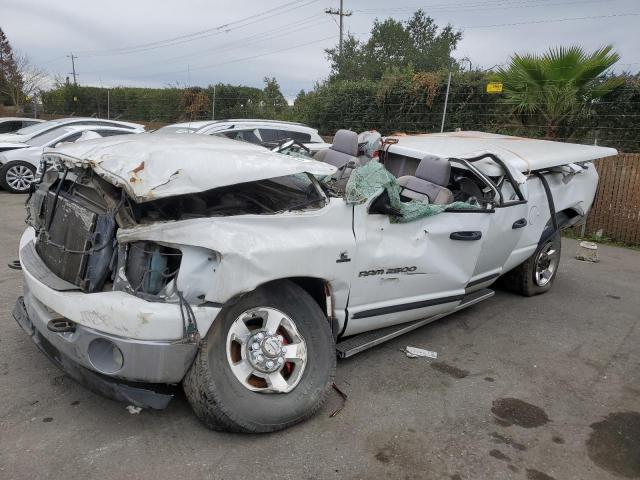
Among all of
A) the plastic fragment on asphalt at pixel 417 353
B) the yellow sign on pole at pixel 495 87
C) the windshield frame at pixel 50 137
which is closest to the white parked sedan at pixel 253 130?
the windshield frame at pixel 50 137

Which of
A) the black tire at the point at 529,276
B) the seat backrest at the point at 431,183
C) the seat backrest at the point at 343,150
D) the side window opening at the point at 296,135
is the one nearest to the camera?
the seat backrest at the point at 431,183

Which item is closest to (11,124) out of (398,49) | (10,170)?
(10,170)

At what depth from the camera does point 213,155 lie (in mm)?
3059

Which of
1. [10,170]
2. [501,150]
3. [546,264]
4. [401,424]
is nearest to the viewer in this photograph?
[401,424]

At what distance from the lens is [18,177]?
1138 centimetres

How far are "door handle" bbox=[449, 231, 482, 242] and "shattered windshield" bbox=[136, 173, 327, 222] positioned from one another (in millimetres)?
1260

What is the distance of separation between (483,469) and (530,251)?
3.12 meters

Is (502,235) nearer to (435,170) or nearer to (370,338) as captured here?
(435,170)

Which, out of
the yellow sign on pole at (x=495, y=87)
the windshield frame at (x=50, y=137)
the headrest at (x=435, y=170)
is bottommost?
the windshield frame at (x=50, y=137)

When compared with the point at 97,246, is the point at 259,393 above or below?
below

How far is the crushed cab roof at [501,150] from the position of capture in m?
4.89

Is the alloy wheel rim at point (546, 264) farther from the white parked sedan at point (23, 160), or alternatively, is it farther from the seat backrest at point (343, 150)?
the white parked sedan at point (23, 160)

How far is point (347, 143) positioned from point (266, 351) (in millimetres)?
3024

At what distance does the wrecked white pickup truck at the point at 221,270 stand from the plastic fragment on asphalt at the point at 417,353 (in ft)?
1.01
